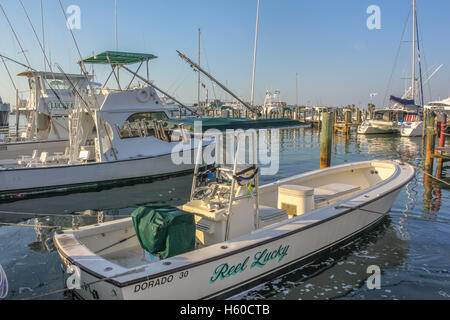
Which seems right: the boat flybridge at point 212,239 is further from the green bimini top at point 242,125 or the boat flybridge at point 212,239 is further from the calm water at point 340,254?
the calm water at point 340,254

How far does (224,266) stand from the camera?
15.7ft

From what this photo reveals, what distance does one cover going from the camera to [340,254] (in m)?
6.71

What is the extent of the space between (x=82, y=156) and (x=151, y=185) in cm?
→ 297

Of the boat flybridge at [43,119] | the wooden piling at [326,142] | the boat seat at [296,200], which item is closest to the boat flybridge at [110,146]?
the boat flybridge at [43,119]

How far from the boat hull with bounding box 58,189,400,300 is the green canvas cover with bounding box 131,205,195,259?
47 cm

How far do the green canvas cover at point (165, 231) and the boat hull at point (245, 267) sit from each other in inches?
18.5

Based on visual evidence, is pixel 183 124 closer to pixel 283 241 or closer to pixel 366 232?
pixel 283 241

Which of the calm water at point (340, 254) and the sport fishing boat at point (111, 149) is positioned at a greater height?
the sport fishing boat at point (111, 149)

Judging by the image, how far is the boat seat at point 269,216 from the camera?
6077mm

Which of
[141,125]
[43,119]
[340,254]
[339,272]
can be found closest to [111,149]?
[141,125]

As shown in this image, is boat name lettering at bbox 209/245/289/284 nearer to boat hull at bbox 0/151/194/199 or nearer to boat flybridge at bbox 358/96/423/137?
boat hull at bbox 0/151/194/199
